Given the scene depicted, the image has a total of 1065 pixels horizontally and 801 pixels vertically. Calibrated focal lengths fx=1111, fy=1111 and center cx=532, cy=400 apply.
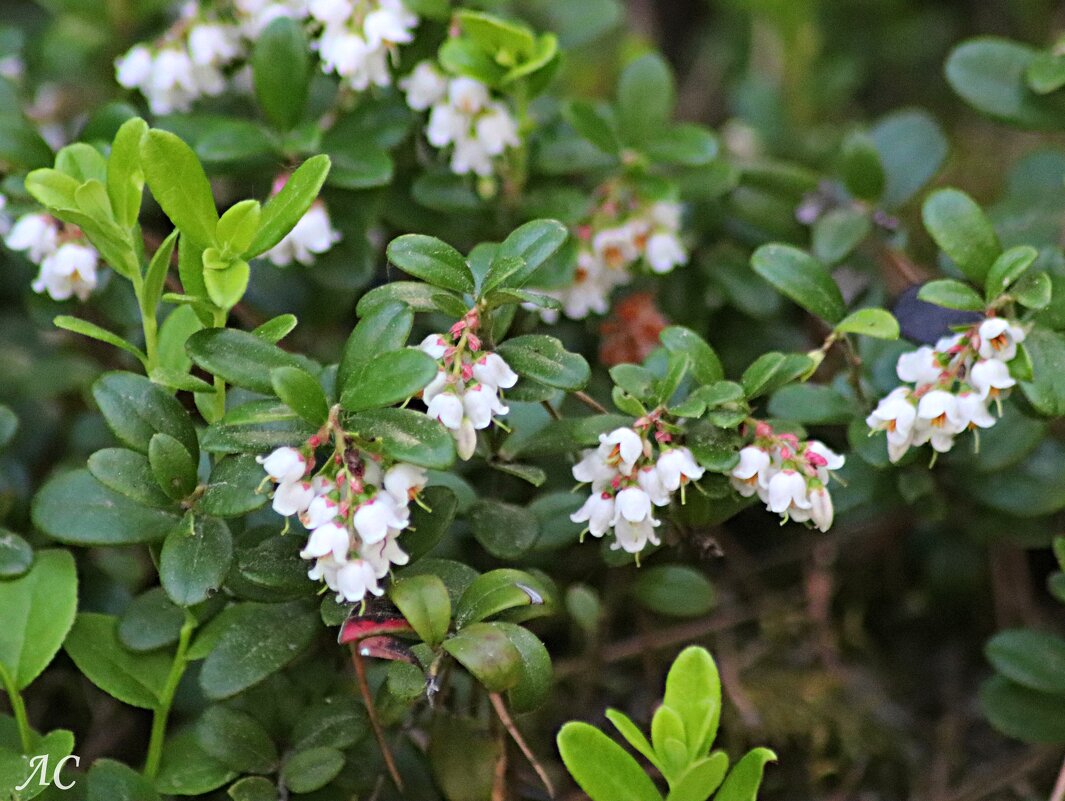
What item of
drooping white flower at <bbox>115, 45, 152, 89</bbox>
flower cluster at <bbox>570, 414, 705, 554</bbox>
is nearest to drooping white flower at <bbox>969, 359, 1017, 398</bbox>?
flower cluster at <bbox>570, 414, 705, 554</bbox>

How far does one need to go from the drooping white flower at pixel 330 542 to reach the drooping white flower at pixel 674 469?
316 millimetres

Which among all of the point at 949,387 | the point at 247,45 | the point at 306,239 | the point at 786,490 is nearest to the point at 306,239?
the point at 306,239

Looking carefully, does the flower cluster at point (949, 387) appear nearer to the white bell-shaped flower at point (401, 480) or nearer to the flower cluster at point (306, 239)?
the white bell-shaped flower at point (401, 480)

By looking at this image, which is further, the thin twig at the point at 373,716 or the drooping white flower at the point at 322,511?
the thin twig at the point at 373,716

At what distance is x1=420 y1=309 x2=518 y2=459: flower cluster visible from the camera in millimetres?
1035

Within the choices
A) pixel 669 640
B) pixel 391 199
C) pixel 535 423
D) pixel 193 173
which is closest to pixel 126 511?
pixel 193 173

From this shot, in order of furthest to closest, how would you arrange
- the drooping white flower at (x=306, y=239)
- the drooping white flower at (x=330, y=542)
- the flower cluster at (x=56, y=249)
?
the drooping white flower at (x=306, y=239), the flower cluster at (x=56, y=249), the drooping white flower at (x=330, y=542)

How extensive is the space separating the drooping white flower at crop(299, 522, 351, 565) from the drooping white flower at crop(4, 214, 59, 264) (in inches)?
22.8

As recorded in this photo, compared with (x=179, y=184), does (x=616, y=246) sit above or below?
below

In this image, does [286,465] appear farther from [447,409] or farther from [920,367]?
[920,367]

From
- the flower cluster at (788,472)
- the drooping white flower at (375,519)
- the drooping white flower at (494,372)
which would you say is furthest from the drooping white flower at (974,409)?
the drooping white flower at (375,519)

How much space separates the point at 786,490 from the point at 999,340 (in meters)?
0.28

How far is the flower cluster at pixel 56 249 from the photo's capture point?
129 centimetres

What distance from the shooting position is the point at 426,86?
144 cm
